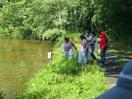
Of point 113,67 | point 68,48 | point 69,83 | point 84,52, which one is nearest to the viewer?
point 69,83

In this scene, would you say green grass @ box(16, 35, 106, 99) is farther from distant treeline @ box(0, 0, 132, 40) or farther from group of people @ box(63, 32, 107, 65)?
distant treeline @ box(0, 0, 132, 40)

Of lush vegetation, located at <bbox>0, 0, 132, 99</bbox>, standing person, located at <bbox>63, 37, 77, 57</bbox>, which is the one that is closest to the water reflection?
lush vegetation, located at <bbox>0, 0, 132, 99</bbox>

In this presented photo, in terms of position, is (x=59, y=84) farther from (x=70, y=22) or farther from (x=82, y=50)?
(x=70, y=22)

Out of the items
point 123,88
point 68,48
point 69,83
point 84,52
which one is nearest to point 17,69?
point 68,48

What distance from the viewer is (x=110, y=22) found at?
98.9ft

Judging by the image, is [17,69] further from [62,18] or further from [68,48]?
[62,18]

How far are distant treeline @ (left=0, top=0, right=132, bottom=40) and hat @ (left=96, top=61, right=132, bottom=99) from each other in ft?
84.6

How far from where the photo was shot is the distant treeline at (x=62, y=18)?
29.4 m

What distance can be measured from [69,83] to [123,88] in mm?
12216

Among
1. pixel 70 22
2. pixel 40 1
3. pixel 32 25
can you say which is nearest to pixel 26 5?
pixel 32 25

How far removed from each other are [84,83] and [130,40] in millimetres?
14223

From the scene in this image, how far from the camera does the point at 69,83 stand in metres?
14.6

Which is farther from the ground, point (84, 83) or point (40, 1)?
point (40, 1)

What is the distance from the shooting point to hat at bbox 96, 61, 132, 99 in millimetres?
2416
